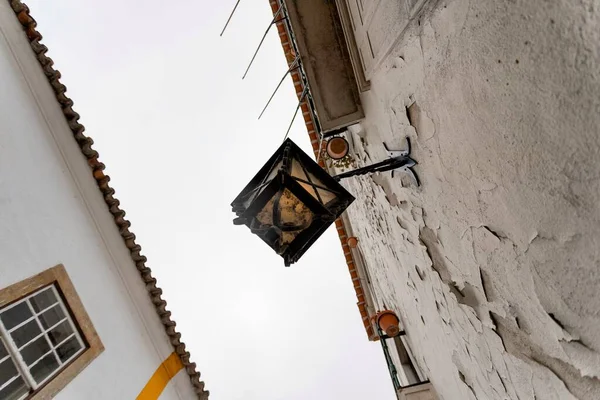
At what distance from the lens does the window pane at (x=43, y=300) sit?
11.8 ft

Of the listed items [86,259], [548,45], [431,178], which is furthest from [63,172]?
[548,45]

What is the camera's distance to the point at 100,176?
4988 mm

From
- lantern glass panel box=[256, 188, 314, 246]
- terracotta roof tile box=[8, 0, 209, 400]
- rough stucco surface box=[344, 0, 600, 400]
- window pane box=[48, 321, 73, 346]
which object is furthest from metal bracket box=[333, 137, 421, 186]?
terracotta roof tile box=[8, 0, 209, 400]

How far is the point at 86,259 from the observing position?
443 centimetres

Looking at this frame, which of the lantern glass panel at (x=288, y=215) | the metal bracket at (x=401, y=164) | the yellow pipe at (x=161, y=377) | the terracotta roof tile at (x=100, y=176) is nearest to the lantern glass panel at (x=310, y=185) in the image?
Answer: the lantern glass panel at (x=288, y=215)

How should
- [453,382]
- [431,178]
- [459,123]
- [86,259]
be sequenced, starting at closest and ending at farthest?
[459,123] < [431,178] < [453,382] < [86,259]

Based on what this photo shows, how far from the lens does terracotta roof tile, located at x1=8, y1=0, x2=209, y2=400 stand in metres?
4.64

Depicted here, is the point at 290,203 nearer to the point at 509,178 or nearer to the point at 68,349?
the point at 509,178

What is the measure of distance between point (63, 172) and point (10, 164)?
2.53 feet

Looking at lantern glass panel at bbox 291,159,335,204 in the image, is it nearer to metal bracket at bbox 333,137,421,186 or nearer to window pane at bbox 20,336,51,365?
metal bracket at bbox 333,137,421,186

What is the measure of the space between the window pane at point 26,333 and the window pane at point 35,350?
0.06 metres

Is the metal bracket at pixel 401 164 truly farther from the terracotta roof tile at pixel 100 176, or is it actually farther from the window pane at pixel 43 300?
the terracotta roof tile at pixel 100 176

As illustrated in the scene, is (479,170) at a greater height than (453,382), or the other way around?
(479,170)

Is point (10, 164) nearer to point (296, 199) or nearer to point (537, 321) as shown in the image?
point (296, 199)
